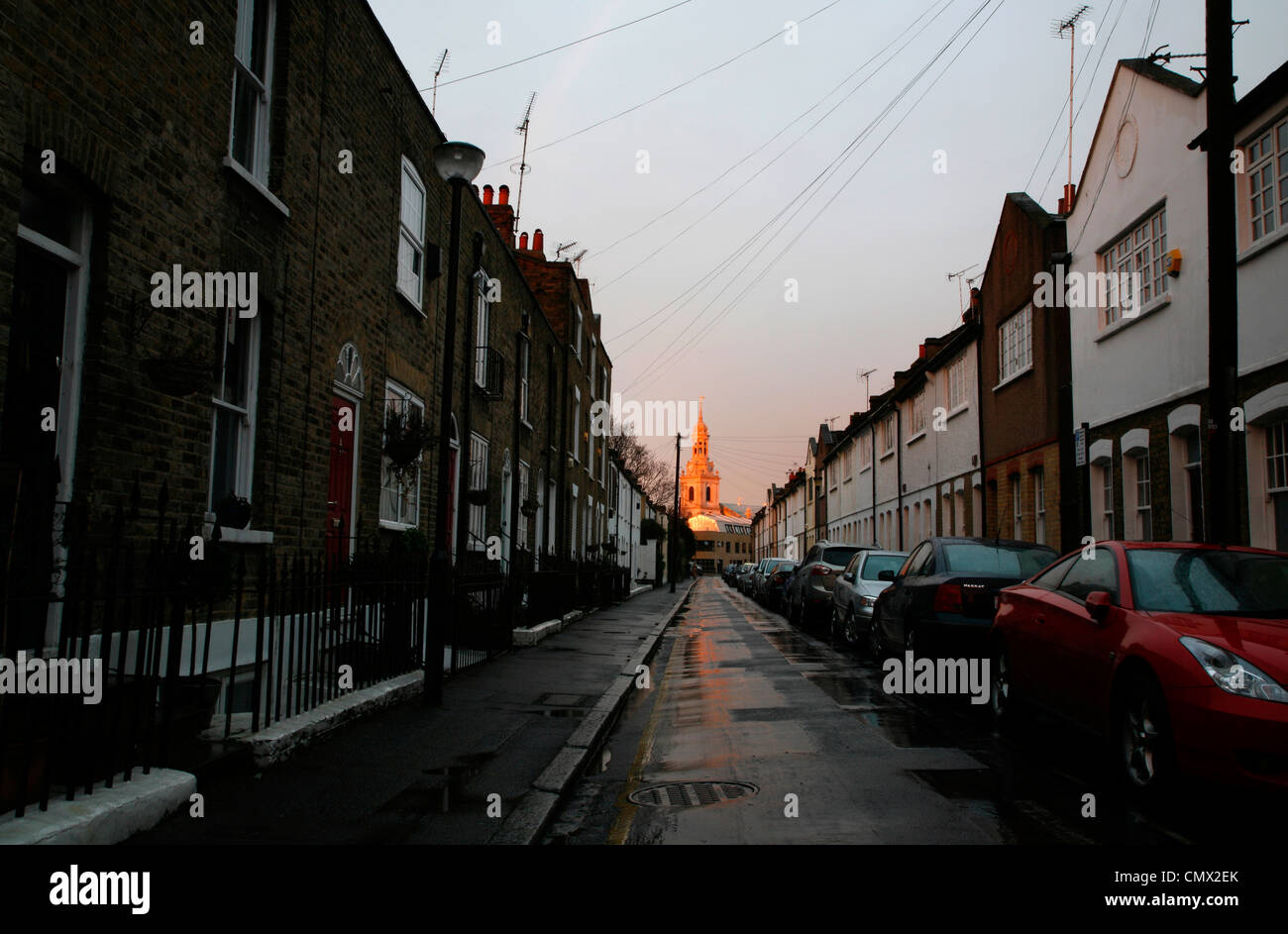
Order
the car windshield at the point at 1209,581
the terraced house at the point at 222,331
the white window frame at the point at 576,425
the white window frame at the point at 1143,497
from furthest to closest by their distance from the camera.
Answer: the white window frame at the point at 576,425 → the white window frame at the point at 1143,497 → the car windshield at the point at 1209,581 → the terraced house at the point at 222,331

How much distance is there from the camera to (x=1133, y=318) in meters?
15.1

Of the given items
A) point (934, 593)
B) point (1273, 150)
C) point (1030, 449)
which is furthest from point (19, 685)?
point (1030, 449)

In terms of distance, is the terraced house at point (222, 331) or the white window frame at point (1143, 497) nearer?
the terraced house at point (222, 331)

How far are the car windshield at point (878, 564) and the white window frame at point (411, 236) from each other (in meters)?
7.71

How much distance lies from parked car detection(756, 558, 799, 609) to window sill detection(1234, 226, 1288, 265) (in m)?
16.1

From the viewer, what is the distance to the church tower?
518ft

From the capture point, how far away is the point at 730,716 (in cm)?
909

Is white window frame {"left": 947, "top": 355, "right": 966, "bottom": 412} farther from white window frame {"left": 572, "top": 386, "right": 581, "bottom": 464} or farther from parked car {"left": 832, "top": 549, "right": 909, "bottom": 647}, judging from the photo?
white window frame {"left": 572, "top": 386, "right": 581, "bottom": 464}

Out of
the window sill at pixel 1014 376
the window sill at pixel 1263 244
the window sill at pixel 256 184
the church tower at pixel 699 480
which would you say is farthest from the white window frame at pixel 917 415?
the church tower at pixel 699 480

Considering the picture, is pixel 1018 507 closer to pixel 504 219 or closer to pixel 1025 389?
pixel 1025 389

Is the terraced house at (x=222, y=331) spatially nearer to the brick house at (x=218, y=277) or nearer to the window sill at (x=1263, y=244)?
the brick house at (x=218, y=277)

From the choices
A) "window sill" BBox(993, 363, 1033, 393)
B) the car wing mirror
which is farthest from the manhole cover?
"window sill" BBox(993, 363, 1033, 393)

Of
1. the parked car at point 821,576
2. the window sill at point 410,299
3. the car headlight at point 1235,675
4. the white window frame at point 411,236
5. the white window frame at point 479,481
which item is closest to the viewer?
the car headlight at point 1235,675

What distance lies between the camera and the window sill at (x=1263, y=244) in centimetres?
1117
